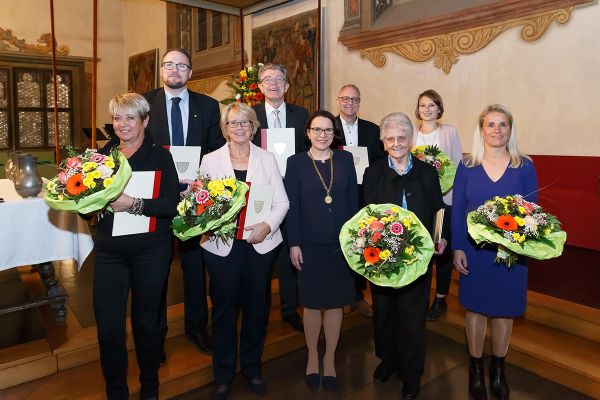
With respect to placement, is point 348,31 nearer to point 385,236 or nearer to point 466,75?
point 466,75

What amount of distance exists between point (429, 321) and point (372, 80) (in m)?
4.72

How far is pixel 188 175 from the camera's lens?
283cm

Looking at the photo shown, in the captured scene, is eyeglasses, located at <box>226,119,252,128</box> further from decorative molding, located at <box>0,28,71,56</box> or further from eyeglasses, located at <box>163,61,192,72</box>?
decorative molding, located at <box>0,28,71,56</box>

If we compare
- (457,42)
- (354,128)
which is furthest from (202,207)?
(457,42)

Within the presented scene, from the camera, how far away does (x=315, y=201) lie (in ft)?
9.35

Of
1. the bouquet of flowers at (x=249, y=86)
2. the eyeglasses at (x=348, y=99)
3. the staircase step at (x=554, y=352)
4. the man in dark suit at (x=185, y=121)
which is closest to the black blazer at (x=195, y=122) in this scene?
the man in dark suit at (x=185, y=121)

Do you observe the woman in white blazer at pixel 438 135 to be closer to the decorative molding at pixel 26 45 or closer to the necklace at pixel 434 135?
the necklace at pixel 434 135

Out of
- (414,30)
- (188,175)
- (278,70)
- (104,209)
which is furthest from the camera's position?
(414,30)

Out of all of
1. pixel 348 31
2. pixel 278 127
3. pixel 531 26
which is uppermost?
pixel 348 31

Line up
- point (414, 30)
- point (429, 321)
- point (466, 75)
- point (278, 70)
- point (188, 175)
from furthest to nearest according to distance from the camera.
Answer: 1. point (414, 30)
2. point (466, 75)
3. point (429, 321)
4. point (278, 70)
5. point (188, 175)

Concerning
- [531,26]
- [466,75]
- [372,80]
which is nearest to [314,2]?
[372,80]

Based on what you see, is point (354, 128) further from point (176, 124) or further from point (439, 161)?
point (176, 124)

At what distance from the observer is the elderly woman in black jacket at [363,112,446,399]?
2.65 meters

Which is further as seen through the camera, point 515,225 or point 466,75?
point 466,75
